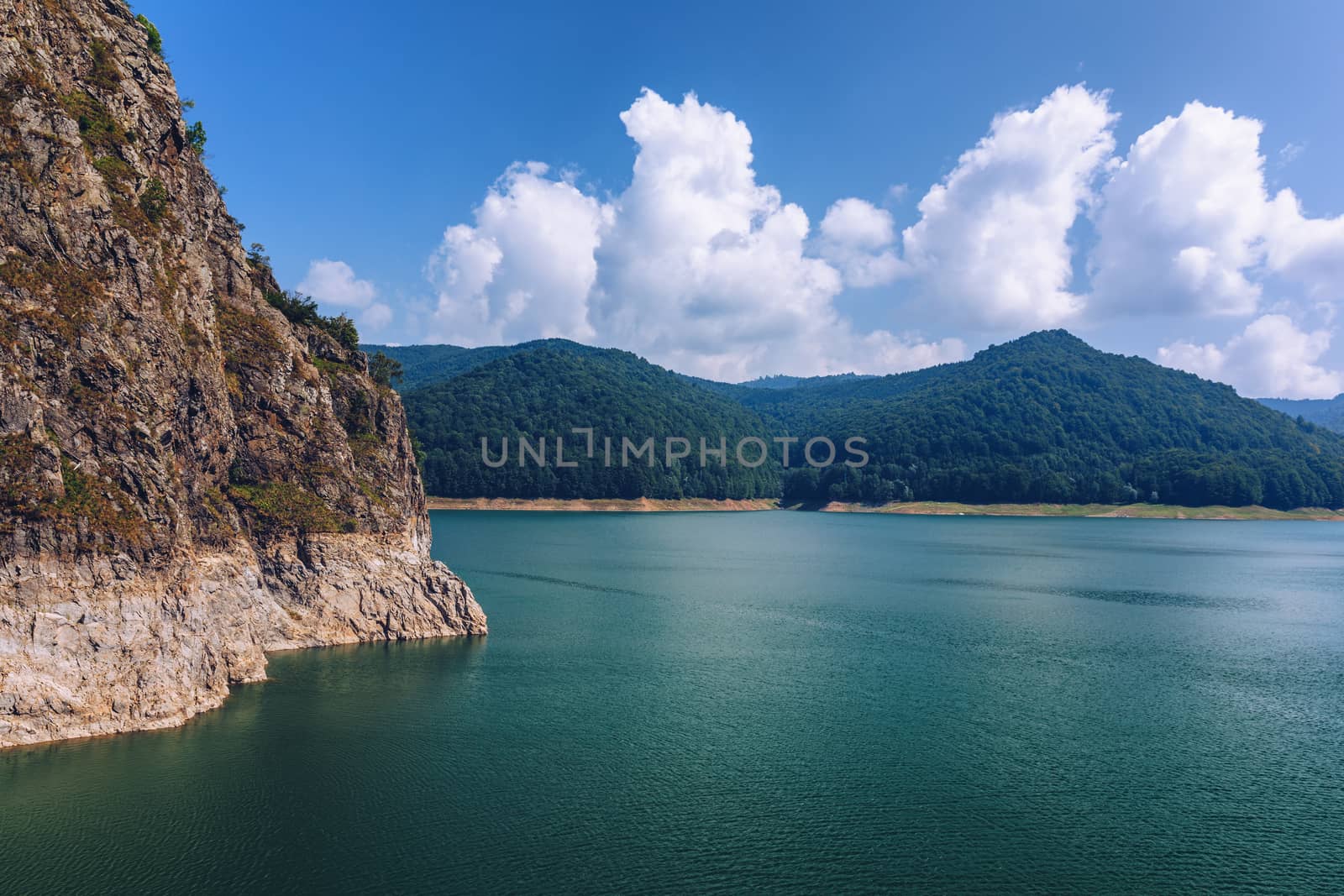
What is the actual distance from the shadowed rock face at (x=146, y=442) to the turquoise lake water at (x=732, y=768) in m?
3.59

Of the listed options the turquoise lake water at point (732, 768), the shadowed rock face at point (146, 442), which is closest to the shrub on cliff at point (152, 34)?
the shadowed rock face at point (146, 442)

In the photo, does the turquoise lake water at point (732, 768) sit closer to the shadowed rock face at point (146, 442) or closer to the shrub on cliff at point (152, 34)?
the shadowed rock face at point (146, 442)

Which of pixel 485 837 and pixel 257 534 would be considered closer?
pixel 485 837

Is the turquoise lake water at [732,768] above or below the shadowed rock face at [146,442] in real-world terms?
below

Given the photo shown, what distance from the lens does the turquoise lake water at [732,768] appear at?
29.6m

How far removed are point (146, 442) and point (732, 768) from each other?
36181 mm

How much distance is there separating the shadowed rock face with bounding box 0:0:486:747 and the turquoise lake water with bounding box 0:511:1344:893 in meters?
3.59

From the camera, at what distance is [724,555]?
138m

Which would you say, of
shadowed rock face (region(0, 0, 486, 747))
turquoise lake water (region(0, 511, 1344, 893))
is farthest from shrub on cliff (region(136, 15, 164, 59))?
turquoise lake water (region(0, 511, 1344, 893))

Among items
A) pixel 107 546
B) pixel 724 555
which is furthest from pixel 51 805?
pixel 724 555

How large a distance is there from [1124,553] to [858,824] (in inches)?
5220

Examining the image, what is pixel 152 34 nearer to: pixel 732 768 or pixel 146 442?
pixel 146 442

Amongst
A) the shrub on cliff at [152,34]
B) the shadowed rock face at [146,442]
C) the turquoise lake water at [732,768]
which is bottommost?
the turquoise lake water at [732,768]

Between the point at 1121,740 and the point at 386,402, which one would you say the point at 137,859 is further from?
the point at 386,402
